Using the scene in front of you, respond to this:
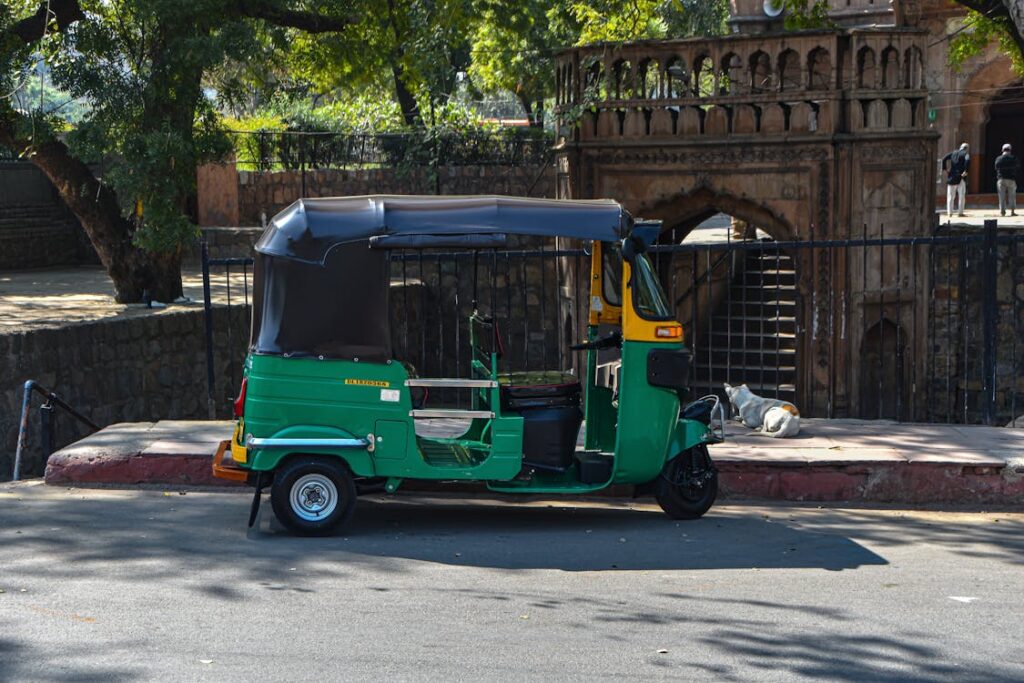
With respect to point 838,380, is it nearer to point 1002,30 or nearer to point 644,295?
point 1002,30

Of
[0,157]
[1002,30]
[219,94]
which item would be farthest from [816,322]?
[0,157]

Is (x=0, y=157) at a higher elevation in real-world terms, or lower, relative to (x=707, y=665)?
higher

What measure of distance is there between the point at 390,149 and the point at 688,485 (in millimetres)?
17537

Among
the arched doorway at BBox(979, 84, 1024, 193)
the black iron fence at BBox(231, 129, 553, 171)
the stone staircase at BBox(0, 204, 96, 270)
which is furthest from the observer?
the arched doorway at BBox(979, 84, 1024, 193)

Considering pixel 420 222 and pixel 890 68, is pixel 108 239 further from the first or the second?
pixel 420 222

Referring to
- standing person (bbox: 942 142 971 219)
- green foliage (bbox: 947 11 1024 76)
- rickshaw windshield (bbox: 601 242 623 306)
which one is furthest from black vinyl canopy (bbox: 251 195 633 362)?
standing person (bbox: 942 142 971 219)

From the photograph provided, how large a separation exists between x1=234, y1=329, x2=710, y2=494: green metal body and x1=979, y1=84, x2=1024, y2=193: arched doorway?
974 inches

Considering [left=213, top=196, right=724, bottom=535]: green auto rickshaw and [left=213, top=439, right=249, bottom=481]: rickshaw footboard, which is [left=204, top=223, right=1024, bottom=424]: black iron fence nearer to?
[left=213, top=196, right=724, bottom=535]: green auto rickshaw

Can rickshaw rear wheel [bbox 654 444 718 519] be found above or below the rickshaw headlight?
below

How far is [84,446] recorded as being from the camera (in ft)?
32.3

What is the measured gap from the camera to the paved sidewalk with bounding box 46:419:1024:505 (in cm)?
918

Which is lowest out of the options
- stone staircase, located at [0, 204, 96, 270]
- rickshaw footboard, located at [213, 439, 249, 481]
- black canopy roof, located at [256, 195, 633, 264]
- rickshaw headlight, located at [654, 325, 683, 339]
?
A: rickshaw footboard, located at [213, 439, 249, 481]

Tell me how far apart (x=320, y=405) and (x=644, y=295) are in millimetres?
2084

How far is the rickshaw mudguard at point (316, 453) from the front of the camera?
8.00 meters
